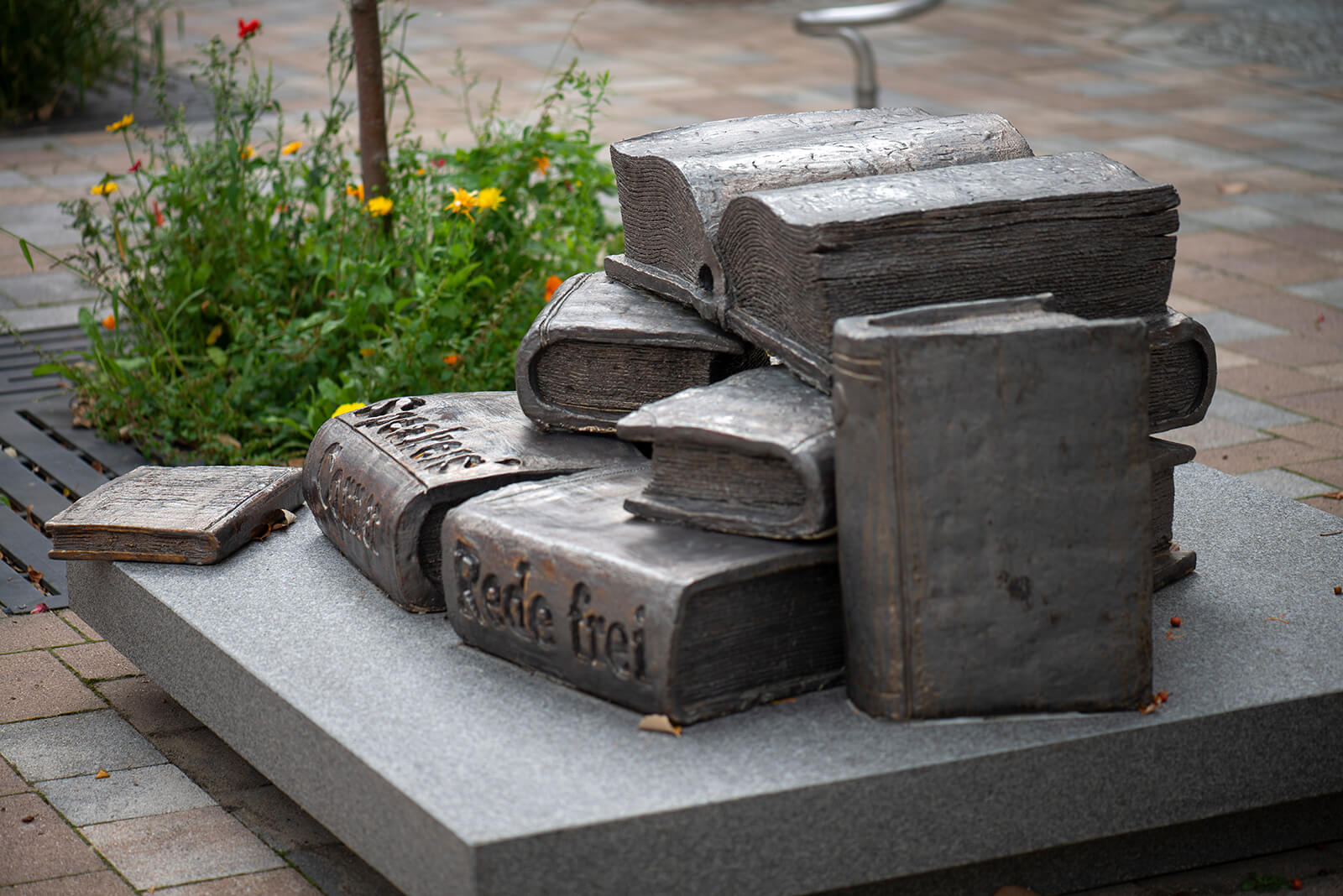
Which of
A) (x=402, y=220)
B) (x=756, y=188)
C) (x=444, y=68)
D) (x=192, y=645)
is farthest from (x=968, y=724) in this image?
(x=444, y=68)

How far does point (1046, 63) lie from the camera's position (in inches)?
427

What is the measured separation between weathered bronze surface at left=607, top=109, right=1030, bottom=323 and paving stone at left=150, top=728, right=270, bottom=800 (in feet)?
3.91

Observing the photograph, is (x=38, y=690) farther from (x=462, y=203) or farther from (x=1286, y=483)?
(x=1286, y=483)

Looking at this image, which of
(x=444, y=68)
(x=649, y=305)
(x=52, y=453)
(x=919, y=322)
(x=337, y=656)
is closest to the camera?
(x=919, y=322)

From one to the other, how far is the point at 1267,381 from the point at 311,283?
3056 millimetres

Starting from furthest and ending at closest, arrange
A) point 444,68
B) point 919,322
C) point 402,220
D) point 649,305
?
1. point 444,68
2. point 402,220
3. point 649,305
4. point 919,322

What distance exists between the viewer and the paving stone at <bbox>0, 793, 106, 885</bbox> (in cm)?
253

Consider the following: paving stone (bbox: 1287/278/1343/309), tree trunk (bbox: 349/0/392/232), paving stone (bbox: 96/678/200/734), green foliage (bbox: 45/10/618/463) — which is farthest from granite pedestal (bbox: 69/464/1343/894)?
paving stone (bbox: 1287/278/1343/309)

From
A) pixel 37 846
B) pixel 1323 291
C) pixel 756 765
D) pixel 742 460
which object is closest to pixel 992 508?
pixel 742 460

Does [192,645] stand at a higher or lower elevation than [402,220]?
lower

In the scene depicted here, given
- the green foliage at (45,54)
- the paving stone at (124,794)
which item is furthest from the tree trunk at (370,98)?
the green foliage at (45,54)

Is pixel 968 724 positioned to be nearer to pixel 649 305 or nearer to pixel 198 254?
pixel 649 305

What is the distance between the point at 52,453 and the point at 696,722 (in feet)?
9.17

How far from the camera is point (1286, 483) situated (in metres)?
4.19
